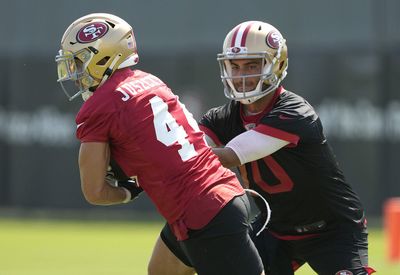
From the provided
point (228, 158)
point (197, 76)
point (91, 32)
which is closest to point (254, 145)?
point (228, 158)

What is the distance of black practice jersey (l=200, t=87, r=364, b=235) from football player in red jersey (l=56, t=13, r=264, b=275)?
2.58 ft

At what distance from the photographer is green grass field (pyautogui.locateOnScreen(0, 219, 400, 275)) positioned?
34.2ft

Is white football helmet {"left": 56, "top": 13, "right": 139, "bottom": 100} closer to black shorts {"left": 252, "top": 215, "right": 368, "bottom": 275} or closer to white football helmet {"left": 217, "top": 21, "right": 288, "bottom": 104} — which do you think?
white football helmet {"left": 217, "top": 21, "right": 288, "bottom": 104}

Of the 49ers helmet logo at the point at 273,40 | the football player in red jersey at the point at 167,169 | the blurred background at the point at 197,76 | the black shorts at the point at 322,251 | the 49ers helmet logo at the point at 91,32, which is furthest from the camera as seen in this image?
the blurred background at the point at 197,76

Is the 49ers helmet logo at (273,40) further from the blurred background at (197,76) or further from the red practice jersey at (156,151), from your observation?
the blurred background at (197,76)

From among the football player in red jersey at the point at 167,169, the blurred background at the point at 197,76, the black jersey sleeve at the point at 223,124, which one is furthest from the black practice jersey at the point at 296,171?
the blurred background at the point at 197,76

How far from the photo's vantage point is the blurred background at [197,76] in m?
15.1

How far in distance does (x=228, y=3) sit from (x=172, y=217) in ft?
37.3

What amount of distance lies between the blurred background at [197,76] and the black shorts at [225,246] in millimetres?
10251

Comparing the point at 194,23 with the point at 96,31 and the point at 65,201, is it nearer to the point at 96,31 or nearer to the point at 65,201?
the point at 65,201

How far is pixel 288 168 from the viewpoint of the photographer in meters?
5.88

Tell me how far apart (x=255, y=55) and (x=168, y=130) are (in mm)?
1221

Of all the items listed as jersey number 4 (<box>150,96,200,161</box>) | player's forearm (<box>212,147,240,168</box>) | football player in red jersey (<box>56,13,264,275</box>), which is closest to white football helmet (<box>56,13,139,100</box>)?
football player in red jersey (<box>56,13,264,275</box>)

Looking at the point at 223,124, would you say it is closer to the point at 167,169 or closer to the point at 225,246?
the point at 167,169
